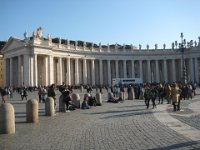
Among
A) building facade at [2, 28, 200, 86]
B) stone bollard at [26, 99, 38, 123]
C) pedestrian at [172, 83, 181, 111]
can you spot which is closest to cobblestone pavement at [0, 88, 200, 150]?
stone bollard at [26, 99, 38, 123]

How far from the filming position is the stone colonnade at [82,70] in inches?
3681

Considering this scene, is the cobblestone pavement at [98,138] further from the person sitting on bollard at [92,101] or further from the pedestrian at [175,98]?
the person sitting on bollard at [92,101]

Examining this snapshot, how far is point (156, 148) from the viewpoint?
1051cm

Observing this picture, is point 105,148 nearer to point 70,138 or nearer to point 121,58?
point 70,138

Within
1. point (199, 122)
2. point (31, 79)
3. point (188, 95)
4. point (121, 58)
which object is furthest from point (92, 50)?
point (199, 122)

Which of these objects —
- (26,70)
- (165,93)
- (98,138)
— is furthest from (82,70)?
(98,138)

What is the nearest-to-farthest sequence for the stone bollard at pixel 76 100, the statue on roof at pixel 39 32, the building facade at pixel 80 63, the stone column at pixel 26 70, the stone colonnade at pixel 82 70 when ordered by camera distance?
the stone bollard at pixel 76 100
the stone column at pixel 26 70
the building facade at pixel 80 63
the stone colonnade at pixel 82 70
the statue on roof at pixel 39 32

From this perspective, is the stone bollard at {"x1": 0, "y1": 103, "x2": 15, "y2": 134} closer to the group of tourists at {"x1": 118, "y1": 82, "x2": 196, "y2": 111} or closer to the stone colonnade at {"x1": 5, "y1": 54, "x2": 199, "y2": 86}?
the group of tourists at {"x1": 118, "y1": 82, "x2": 196, "y2": 111}

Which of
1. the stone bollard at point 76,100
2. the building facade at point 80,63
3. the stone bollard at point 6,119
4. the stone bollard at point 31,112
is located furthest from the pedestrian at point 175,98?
the building facade at point 80,63

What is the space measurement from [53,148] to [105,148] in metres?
1.87

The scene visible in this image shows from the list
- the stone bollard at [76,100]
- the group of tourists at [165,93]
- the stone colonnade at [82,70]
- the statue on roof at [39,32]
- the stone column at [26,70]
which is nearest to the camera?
the group of tourists at [165,93]

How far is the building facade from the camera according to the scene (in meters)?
92.2

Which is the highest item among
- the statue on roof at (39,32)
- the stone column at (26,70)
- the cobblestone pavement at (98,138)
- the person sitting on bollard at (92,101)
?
the statue on roof at (39,32)

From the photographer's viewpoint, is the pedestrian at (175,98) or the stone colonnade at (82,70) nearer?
the pedestrian at (175,98)
